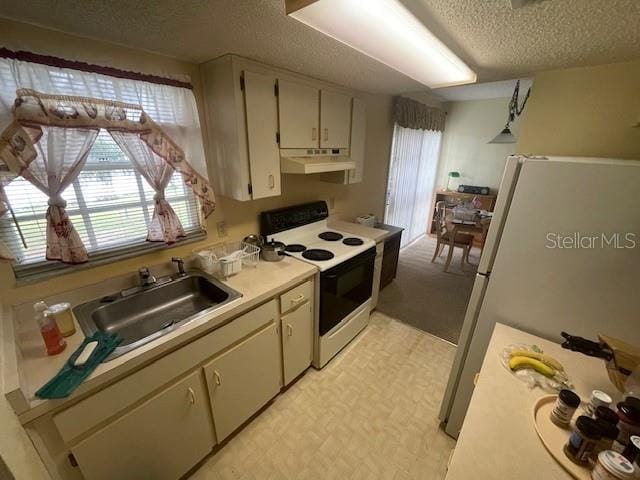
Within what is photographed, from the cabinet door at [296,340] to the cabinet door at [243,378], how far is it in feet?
0.23

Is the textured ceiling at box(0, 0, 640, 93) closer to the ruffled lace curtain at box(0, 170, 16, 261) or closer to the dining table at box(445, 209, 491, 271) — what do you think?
the ruffled lace curtain at box(0, 170, 16, 261)

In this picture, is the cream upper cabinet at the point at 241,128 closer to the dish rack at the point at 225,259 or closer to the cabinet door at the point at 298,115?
the cabinet door at the point at 298,115

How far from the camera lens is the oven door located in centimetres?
184

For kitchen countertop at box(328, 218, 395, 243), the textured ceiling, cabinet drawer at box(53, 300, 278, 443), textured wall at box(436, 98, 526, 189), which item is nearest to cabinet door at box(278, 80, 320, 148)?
the textured ceiling

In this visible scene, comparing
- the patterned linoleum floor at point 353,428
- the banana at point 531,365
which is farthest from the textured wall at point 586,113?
the patterned linoleum floor at point 353,428

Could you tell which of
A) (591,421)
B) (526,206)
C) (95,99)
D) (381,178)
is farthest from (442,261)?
(95,99)

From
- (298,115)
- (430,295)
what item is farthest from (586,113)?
(430,295)

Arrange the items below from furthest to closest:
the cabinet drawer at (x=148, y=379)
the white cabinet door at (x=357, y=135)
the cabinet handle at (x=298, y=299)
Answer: the white cabinet door at (x=357, y=135) → the cabinet handle at (x=298, y=299) → the cabinet drawer at (x=148, y=379)

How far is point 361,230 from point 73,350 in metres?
2.20

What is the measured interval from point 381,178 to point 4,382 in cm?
338

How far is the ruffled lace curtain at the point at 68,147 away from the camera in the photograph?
101 cm

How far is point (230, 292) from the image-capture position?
1.43m

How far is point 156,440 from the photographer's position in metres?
1.17

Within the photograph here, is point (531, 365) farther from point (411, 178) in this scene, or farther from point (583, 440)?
point (411, 178)
